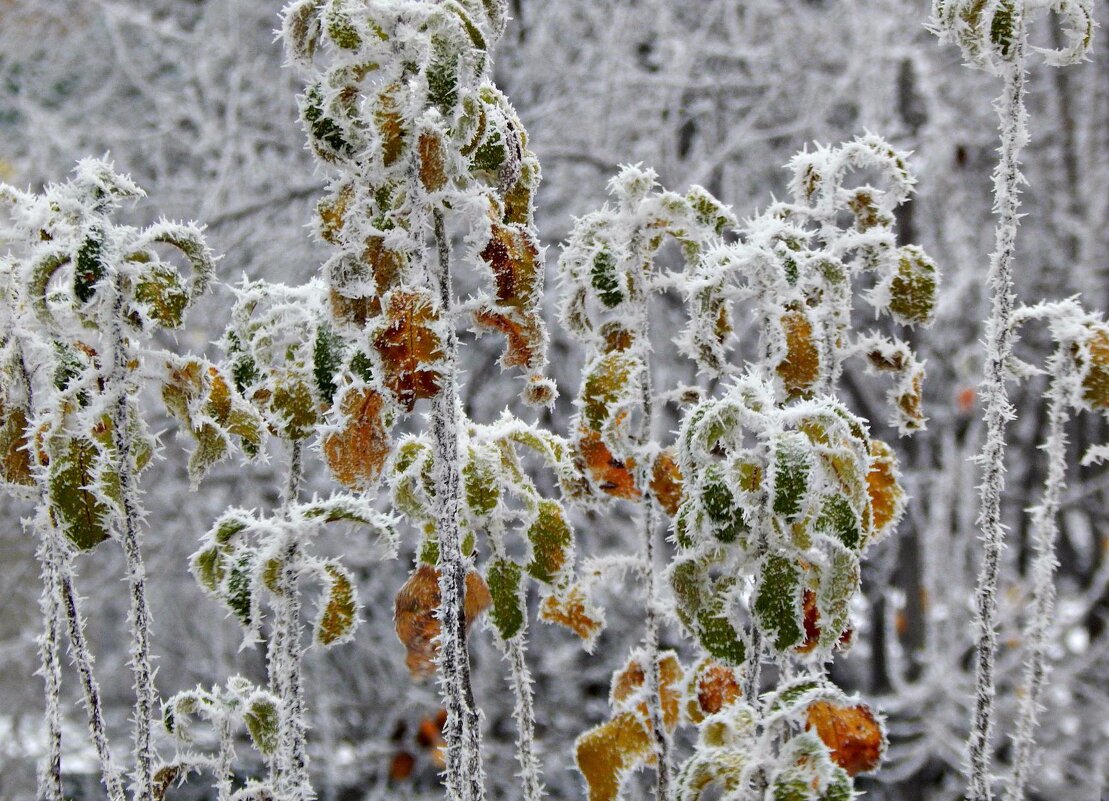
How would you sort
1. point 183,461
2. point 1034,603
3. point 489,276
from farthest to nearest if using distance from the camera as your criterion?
point 183,461
point 1034,603
point 489,276

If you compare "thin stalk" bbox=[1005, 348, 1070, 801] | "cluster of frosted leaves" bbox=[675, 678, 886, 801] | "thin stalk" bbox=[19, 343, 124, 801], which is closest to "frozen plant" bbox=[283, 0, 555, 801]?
"cluster of frosted leaves" bbox=[675, 678, 886, 801]

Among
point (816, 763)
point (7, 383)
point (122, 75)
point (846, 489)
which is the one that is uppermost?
point (122, 75)

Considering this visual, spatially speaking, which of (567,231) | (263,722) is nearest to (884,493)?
(263,722)

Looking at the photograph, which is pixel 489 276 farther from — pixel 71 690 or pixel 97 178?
pixel 71 690

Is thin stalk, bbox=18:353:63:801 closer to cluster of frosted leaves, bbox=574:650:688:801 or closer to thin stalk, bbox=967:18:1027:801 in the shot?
cluster of frosted leaves, bbox=574:650:688:801

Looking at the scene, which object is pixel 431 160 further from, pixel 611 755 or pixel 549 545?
pixel 611 755

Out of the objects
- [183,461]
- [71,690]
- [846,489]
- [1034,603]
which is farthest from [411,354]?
[71,690]

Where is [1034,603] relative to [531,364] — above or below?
below
